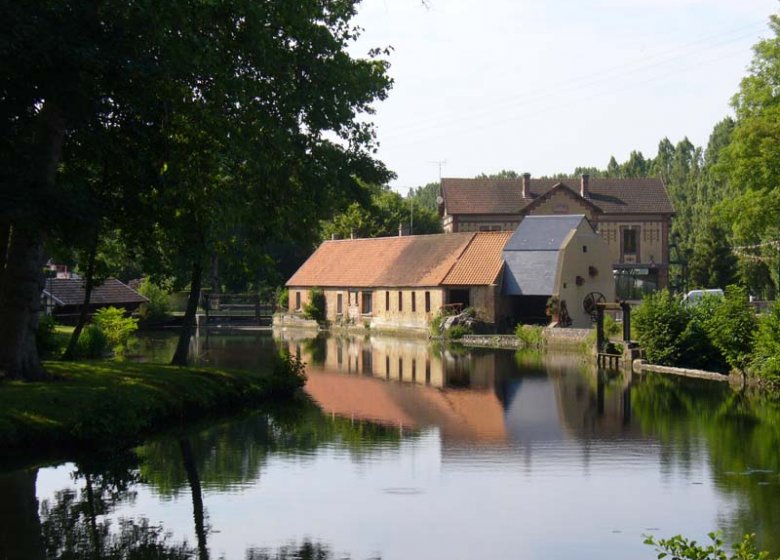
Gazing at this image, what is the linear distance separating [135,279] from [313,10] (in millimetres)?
52538

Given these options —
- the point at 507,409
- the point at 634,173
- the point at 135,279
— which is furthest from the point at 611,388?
the point at 634,173

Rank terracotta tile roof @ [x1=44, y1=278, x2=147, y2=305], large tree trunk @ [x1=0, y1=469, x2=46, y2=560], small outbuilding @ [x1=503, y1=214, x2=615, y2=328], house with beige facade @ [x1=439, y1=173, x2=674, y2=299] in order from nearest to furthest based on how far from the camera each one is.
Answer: large tree trunk @ [x1=0, y1=469, x2=46, y2=560] < terracotta tile roof @ [x1=44, y1=278, x2=147, y2=305] < small outbuilding @ [x1=503, y1=214, x2=615, y2=328] < house with beige facade @ [x1=439, y1=173, x2=674, y2=299]

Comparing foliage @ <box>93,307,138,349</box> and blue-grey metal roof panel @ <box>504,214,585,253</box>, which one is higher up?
blue-grey metal roof panel @ <box>504,214,585,253</box>

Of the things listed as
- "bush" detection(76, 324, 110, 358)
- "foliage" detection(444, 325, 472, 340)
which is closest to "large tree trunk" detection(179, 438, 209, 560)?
"bush" detection(76, 324, 110, 358)

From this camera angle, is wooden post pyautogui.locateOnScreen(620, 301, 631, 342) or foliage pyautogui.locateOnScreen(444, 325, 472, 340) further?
foliage pyautogui.locateOnScreen(444, 325, 472, 340)

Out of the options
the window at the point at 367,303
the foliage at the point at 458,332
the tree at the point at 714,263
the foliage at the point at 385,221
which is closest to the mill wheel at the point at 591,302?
the foliage at the point at 458,332

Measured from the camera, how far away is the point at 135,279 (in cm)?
7288

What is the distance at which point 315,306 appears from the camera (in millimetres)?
64188

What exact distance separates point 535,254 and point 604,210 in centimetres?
2605

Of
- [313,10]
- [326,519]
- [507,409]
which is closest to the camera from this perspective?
[326,519]

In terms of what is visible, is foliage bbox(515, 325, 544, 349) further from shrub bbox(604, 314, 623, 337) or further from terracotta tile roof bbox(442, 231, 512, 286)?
terracotta tile roof bbox(442, 231, 512, 286)

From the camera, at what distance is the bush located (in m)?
31.9

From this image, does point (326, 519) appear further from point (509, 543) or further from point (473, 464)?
point (473, 464)

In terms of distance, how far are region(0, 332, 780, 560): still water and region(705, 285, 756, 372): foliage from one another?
358cm
